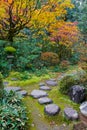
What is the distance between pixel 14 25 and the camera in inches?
438

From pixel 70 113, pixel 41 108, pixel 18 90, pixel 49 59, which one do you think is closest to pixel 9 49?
pixel 49 59

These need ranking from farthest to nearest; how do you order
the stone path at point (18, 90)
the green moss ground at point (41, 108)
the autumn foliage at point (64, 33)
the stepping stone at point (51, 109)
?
the autumn foliage at point (64, 33), the stone path at point (18, 90), the stepping stone at point (51, 109), the green moss ground at point (41, 108)

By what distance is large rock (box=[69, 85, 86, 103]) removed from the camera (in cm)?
589

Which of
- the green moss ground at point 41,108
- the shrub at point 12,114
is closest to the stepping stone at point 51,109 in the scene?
the green moss ground at point 41,108

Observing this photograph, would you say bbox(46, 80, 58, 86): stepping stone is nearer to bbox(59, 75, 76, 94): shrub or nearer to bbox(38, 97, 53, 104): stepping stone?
bbox(59, 75, 76, 94): shrub

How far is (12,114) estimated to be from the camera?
16.0 feet

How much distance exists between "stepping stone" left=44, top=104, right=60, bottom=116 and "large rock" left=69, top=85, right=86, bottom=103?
25.2 inches

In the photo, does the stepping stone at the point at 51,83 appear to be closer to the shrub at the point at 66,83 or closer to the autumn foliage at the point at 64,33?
the shrub at the point at 66,83

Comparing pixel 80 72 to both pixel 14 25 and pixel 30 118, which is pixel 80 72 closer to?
pixel 30 118

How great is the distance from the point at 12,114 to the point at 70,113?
140 centimetres

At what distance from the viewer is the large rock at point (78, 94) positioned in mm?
5891

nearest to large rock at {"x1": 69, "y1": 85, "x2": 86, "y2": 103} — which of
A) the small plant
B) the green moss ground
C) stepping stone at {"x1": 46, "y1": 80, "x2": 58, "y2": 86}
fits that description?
the green moss ground

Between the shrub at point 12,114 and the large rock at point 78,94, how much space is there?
4.81 feet

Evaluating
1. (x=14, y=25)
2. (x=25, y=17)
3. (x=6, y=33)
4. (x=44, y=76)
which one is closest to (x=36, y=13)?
(x=25, y=17)
